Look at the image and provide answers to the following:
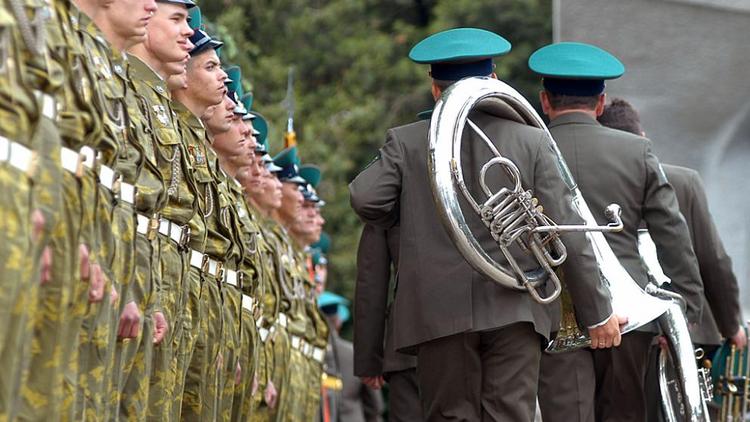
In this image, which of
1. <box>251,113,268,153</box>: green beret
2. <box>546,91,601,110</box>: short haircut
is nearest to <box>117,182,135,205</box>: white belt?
<box>546,91,601,110</box>: short haircut

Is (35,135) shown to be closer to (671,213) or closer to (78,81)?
(78,81)

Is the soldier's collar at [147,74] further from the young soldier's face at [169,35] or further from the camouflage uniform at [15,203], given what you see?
the camouflage uniform at [15,203]

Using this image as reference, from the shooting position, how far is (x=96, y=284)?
552 cm

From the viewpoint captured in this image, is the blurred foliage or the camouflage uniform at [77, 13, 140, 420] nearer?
the camouflage uniform at [77, 13, 140, 420]

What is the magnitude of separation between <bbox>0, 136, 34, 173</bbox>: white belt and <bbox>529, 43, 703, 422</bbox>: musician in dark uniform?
437 cm

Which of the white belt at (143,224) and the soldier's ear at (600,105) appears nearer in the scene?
the white belt at (143,224)

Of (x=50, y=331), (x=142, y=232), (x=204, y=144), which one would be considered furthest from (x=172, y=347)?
(x=50, y=331)

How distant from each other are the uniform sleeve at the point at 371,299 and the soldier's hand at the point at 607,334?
1.68m

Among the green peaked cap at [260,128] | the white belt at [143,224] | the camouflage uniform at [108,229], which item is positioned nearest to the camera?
the camouflage uniform at [108,229]

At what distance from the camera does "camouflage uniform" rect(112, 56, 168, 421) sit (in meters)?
6.28

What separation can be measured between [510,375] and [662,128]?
480 cm

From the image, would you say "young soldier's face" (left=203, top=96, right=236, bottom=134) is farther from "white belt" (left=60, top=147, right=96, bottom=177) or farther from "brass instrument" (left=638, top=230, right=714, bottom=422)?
"white belt" (left=60, top=147, right=96, bottom=177)

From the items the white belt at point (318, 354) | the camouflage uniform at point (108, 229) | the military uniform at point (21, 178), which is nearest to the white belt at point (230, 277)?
the camouflage uniform at point (108, 229)

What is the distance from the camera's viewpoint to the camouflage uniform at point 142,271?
6.28m
